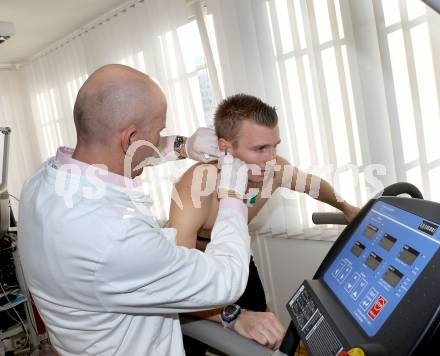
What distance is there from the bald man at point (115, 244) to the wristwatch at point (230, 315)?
146 mm

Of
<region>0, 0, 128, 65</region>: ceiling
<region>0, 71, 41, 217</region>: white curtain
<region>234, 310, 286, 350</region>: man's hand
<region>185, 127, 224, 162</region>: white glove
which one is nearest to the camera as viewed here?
<region>234, 310, 286, 350</region>: man's hand

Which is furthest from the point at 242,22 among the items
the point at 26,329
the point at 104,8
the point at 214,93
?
the point at 26,329

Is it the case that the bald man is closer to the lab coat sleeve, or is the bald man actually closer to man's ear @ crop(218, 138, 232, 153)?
the lab coat sleeve

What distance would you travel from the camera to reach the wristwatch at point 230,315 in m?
1.19

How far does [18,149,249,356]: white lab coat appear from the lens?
0.97 metres

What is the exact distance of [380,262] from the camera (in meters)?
0.86

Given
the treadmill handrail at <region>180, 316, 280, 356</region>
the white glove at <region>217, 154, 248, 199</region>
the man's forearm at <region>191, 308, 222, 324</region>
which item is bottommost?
the man's forearm at <region>191, 308, 222, 324</region>

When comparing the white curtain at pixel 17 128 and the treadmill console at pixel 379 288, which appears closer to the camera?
the treadmill console at pixel 379 288

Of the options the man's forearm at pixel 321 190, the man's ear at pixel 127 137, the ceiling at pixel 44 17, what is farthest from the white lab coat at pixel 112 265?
the ceiling at pixel 44 17

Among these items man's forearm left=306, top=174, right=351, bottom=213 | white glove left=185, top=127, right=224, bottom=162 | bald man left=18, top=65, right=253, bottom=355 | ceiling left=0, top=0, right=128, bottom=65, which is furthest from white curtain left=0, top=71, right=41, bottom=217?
bald man left=18, top=65, right=253, bottom=355

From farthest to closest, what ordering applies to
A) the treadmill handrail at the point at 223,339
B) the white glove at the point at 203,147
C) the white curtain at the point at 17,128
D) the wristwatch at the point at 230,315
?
the white curtain at the point at 17,128 → the white glove at the point at 203,147 → the wristwatch at the point at 230,315 → the treadmill handrail at the point at 223,339

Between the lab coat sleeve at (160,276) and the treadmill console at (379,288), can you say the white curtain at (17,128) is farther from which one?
the treadmill console at (379,288)

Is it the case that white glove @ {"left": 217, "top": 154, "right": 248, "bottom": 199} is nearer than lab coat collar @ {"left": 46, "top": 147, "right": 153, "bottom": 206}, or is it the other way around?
lab coat collar @ {"left": 46, "top": 147, "right": 153, "bottom": 206}

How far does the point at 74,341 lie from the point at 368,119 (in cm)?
186
